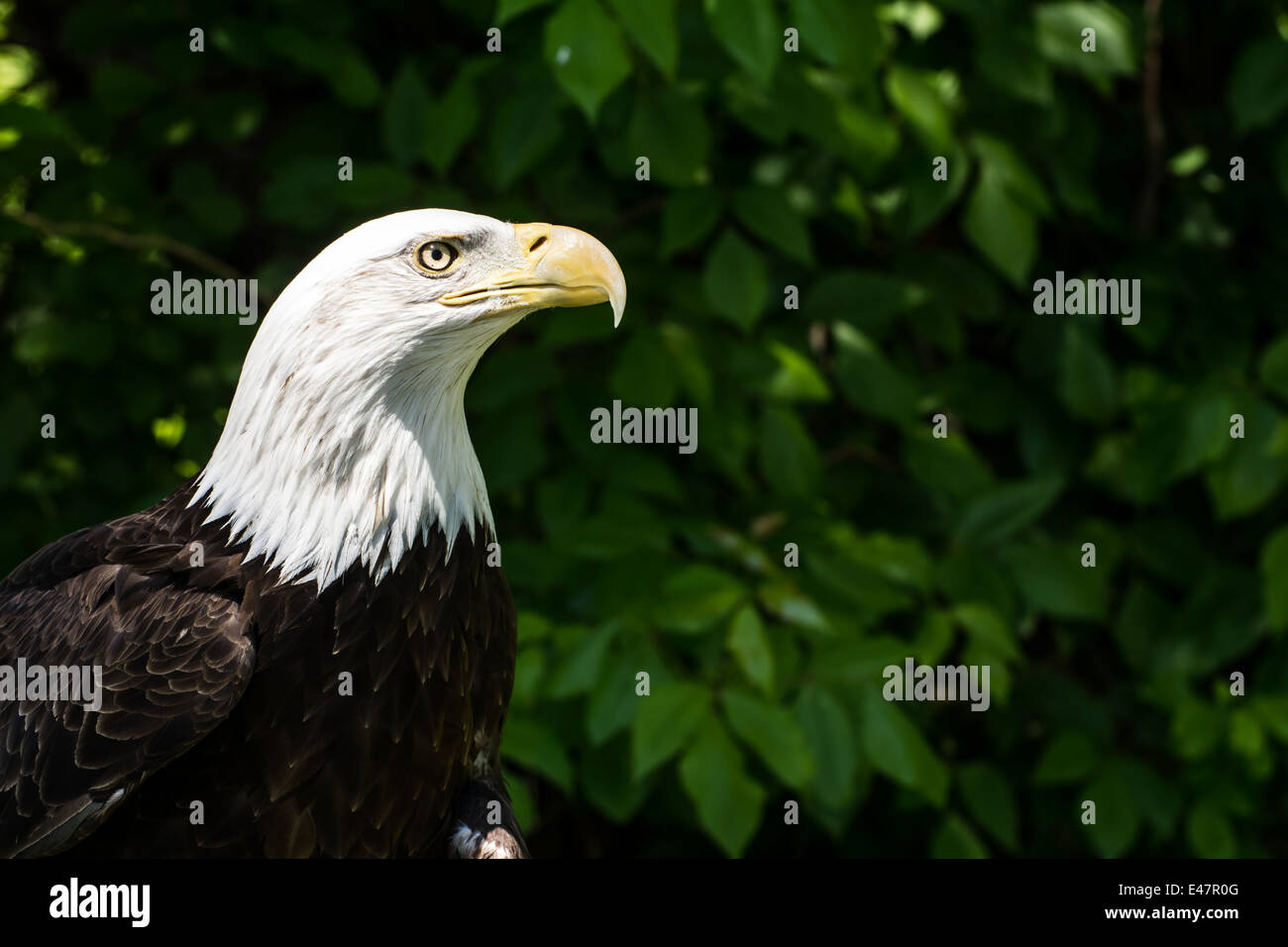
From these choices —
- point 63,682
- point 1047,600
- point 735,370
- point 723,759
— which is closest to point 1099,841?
point 1047,600

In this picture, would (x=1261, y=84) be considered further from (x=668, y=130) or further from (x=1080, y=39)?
(x=668, y=130)

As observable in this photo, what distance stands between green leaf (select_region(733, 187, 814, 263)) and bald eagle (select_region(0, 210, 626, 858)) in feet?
4.52

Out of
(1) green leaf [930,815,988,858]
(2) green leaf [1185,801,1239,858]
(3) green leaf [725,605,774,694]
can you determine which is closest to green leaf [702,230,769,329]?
(3) green leaf [725,605,774,694]

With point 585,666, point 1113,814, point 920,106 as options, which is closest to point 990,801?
point 1113,814

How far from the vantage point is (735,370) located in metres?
3.60

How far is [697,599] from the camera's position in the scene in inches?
125

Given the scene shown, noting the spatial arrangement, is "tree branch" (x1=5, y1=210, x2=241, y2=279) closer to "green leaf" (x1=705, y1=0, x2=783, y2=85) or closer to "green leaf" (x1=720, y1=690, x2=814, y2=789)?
"green leaf" (x1=705, y1=0, x2=783, y2=85)

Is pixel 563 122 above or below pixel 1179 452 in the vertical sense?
above

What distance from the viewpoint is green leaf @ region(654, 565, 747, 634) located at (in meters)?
3.13

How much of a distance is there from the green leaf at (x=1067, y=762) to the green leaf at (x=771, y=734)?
127cm

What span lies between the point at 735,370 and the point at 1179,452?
4.45ft

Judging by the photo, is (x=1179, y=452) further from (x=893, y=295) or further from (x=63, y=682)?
(x=63, y=682)

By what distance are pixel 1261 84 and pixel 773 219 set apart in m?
1.42

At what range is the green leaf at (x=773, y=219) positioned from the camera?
11.4 ft
